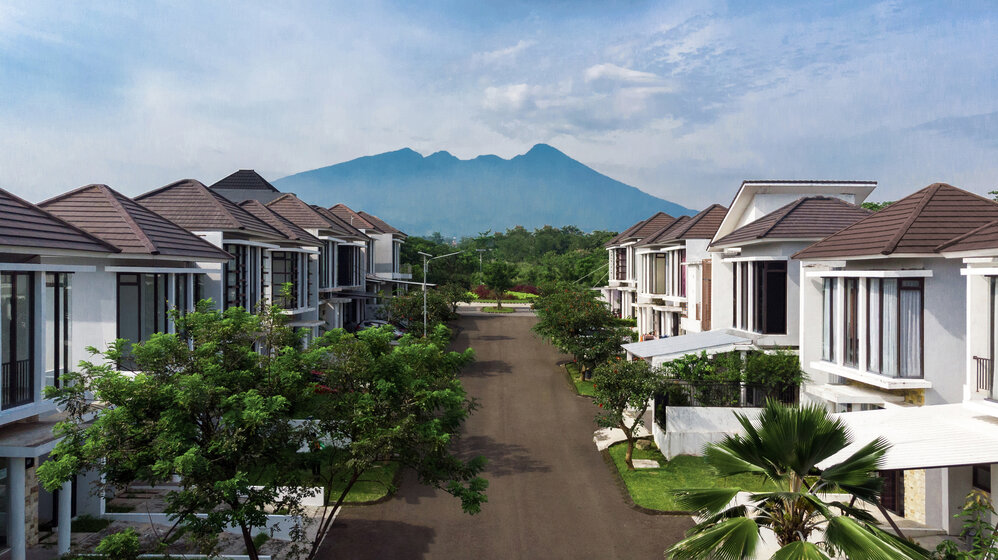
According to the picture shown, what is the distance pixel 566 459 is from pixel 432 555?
22.4 feet

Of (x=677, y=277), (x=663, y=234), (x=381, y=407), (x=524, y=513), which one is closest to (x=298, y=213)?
(x=663, y=234)

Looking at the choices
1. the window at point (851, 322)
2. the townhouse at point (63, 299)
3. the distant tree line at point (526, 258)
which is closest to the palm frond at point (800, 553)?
the window at point (851, 322)

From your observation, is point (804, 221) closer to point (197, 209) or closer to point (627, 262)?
point (197, 209)

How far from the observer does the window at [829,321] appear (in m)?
14.6

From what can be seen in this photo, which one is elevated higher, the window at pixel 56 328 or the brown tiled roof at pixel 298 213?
the brown tiled roof at pixel 298 213

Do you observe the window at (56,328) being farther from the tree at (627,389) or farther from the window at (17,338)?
the tree at (627,389)

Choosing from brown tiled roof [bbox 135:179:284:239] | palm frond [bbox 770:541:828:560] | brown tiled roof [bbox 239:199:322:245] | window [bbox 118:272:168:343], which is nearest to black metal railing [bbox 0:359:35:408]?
window [bbox 118:272:168:343]

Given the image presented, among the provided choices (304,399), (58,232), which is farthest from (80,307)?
(304,399)

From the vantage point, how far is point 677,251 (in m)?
28.8

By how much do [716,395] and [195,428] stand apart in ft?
47.0

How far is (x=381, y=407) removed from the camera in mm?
8984

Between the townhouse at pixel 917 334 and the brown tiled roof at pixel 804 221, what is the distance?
125 inches

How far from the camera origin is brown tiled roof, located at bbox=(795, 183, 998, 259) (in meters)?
12.8

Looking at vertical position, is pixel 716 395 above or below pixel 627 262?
below
